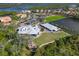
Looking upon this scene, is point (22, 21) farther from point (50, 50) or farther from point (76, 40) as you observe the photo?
point (76, 40)

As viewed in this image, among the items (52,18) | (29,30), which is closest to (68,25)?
(52,18)

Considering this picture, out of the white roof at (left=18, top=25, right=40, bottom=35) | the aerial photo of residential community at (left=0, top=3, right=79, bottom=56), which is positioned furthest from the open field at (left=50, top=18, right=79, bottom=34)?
the white roof at (left=18, top=25, right=40, bottom=35)

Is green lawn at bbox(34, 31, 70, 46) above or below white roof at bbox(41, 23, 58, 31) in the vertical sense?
below

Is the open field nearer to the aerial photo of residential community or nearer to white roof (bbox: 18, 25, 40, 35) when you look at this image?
the aerial photo of residential community

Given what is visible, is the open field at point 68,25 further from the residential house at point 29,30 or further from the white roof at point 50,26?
the residential house at point 29,30

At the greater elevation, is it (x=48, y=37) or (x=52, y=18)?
(x=52, y=18)

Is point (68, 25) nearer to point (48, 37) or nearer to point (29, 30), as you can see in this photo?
point (48, 37)

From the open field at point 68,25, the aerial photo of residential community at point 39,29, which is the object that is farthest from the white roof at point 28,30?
the open field at point 68,25
